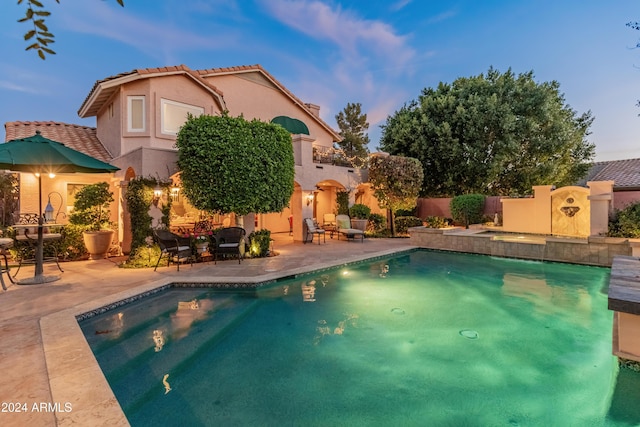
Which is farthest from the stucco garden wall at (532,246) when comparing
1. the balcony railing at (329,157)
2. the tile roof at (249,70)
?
the tile roof at (249,70)

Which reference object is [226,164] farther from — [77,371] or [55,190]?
[55,190]

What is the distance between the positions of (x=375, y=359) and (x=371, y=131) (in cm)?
3773

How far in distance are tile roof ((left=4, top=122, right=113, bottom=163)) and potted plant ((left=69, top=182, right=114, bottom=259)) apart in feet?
8.66

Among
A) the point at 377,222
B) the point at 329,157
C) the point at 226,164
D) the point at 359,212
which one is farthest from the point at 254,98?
the point at 377,222

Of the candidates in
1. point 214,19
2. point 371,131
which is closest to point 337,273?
point 214,19

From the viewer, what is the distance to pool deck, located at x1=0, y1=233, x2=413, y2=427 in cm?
325

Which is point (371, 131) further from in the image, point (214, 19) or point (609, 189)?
point (609, 189)

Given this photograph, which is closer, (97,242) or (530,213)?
(97,242)

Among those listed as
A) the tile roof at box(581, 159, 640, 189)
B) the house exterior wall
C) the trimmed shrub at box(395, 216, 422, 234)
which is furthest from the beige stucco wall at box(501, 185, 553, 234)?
the house exterior wall

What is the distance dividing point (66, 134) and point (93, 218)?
6229 millimetres

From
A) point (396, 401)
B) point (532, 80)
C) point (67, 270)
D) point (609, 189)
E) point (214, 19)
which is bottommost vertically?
point (396, 401)

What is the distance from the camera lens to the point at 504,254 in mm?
13445

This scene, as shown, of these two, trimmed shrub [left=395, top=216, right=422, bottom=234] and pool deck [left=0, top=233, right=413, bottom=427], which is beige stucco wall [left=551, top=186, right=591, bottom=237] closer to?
trimmed shrub [left=395, top=216, right=422, bottom=234]

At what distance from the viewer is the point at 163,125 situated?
537 inches
